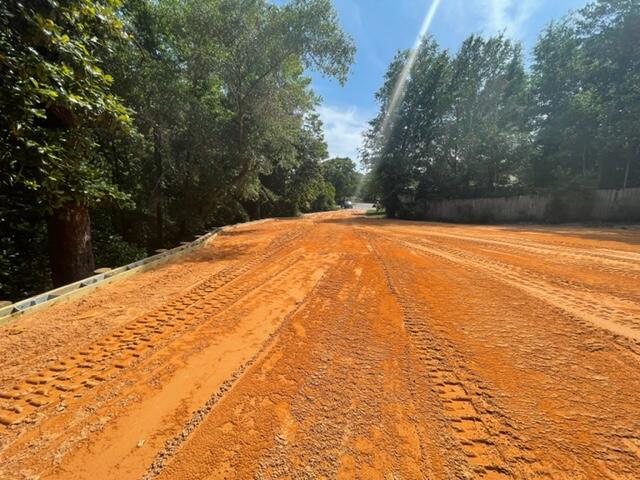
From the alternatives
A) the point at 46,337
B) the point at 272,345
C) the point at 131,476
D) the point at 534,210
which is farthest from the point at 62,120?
the point at 534,210

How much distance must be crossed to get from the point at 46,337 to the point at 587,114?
24047mm

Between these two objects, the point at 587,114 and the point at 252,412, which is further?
the point at 587,114

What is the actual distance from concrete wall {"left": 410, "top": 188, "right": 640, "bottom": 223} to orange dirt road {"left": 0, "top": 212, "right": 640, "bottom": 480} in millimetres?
13490

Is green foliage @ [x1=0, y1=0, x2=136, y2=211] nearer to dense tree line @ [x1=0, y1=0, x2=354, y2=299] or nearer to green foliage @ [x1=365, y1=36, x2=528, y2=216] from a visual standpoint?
dense tree line @ [x1=0, y1=0, x2=354, y2=299]

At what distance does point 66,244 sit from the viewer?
5.44 m

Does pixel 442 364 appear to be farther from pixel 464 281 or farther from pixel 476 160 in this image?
pixel 476 160

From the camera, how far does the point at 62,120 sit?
4781 millimetres

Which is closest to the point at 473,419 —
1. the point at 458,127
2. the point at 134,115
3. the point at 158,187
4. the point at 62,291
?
the point at 62,291

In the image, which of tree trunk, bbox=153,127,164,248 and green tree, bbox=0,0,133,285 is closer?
green tree, bbox=0,0,133,285

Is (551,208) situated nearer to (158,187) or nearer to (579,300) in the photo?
(579,300)

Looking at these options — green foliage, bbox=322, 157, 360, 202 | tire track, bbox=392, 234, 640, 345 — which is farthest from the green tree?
green foliage, bbox=322, 157, 360, 202

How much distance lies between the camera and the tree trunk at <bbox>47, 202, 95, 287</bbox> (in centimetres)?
540

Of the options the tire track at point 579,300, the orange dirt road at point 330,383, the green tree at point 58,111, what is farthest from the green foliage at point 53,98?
the tire track at point 579,300

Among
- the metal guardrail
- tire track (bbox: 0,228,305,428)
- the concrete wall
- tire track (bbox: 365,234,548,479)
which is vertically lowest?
tire track (bbox: 0,228,305,428)
